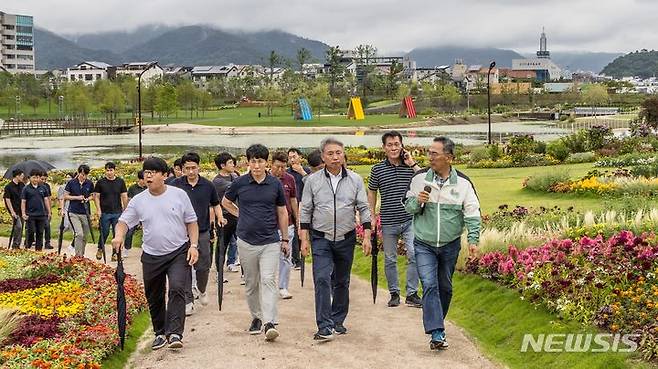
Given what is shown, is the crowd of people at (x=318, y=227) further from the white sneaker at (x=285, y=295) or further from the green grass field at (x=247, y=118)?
the green grass field at (x=247, y=118)

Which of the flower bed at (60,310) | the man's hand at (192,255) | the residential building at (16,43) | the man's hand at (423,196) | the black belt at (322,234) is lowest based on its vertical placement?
the flower bed at (60,310)

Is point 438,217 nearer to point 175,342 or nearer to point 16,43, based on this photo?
point 175,342

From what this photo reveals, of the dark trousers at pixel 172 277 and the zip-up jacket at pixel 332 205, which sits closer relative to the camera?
the dark trousers at pixel 172 277

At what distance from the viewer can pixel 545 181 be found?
1927cm

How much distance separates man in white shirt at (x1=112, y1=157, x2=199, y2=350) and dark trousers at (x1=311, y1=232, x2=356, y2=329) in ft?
4.35

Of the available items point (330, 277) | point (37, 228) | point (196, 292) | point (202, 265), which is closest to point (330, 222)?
point (330, 277)

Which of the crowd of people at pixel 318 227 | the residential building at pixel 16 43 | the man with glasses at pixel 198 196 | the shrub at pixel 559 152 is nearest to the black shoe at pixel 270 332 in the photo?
the crowd of people at pixel 318 227

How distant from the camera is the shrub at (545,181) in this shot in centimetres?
1922

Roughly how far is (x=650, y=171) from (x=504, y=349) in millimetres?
13118

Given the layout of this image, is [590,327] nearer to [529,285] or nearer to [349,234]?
[529,285]

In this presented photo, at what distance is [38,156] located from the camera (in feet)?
182

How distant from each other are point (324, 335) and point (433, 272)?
4.50 feet

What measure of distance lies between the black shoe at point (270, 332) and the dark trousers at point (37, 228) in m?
9.16

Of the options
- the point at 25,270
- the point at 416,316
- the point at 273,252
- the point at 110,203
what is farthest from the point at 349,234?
the point at 110,203
